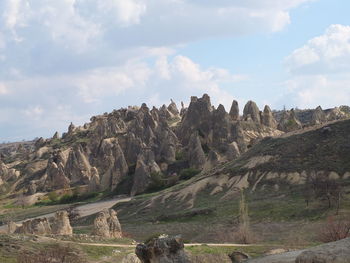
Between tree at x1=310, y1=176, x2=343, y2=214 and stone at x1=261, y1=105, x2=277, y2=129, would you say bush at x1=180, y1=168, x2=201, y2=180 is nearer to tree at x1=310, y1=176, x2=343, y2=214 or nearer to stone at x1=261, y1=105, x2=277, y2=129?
stone at x1=261, y1=105, x2=277, y2=129

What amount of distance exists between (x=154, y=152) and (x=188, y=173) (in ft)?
56.9

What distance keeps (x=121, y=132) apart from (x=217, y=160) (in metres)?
47.2

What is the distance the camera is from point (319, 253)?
15.0 m

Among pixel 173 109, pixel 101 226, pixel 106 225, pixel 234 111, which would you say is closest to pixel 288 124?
pixel 234 111

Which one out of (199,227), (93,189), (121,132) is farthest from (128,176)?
(199,227)

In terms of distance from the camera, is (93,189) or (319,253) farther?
(93,189)

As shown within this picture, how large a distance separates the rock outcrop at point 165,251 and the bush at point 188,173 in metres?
73.9

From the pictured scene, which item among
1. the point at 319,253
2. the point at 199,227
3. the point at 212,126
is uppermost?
the point at 212,126

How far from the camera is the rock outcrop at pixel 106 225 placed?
45750 mm

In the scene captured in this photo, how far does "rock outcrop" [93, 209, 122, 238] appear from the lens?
150ft

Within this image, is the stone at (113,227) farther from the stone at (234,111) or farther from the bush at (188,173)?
the stone at (234,111)

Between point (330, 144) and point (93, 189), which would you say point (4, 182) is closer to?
point (93, 189)

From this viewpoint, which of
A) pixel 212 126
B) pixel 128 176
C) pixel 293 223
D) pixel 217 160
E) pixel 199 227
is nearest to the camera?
pixel 293 223

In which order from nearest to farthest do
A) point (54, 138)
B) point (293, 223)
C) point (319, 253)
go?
point (319, 253) → point (293, 223) → point (54, 138)
